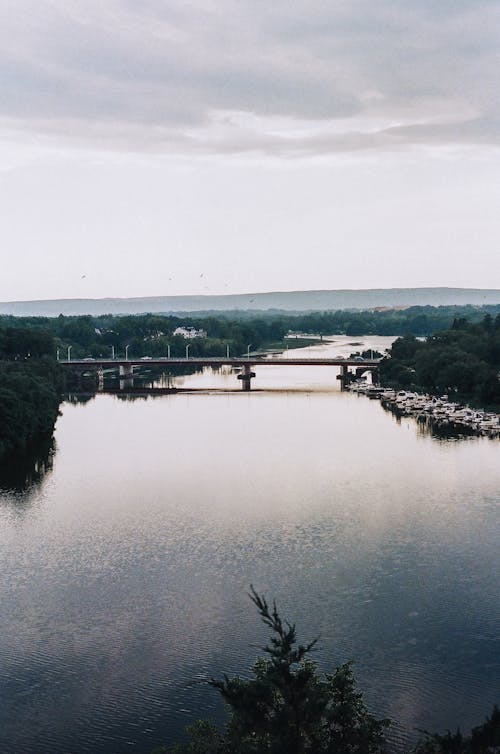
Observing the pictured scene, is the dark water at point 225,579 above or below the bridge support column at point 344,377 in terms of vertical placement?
below

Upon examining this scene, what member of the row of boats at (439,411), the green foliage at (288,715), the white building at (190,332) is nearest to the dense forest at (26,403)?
the row of boats at (439,411)

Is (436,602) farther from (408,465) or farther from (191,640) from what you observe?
(408,465)

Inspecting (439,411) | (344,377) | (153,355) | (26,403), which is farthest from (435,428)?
(153,355)

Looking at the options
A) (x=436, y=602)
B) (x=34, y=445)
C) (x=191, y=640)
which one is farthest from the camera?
(x=34, y=445)

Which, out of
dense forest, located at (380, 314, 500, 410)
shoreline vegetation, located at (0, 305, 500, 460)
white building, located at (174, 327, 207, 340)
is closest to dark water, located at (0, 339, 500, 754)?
shoreline vegetation, located at (0, 305, 500, 460)

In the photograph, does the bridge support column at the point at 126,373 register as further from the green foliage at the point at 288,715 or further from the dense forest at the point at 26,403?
the green foliage at the point at 288,715

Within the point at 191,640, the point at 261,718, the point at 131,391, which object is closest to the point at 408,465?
the point at 191,640

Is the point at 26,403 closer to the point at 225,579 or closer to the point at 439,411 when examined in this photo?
the point at 225,579
